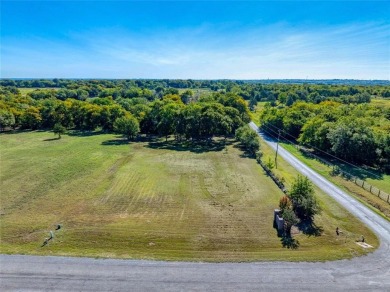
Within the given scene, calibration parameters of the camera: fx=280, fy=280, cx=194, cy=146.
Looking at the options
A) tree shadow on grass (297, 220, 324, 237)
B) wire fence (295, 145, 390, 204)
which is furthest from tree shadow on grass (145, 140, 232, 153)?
tree shadow on grass (297, 220, 324, 237)

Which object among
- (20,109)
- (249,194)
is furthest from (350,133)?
(20,109)

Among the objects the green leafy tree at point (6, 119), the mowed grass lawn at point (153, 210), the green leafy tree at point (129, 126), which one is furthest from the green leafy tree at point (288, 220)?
the green leafy tree at point (6, 119)

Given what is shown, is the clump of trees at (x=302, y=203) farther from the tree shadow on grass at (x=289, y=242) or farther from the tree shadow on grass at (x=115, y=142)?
the tree shadow on grass at (x=115, y=142)

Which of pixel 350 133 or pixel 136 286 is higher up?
pixel 350 133

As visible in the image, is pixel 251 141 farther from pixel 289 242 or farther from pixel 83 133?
pixel 83 133

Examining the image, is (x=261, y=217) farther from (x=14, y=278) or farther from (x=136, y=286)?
(x=14, y=278)

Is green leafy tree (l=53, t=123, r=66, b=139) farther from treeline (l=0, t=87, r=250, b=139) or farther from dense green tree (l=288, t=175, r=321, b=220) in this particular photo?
dense green tree (l=288, t=175, r=321, b=220)

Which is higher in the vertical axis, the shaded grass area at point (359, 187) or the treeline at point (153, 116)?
the treeline at point (153, 116)
